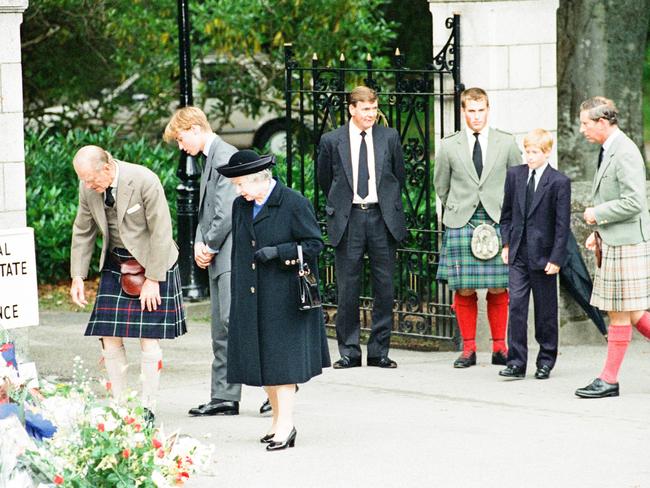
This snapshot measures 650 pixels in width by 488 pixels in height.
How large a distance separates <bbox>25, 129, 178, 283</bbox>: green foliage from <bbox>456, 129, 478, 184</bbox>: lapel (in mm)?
5199

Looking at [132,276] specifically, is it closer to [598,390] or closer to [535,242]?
[535,242]

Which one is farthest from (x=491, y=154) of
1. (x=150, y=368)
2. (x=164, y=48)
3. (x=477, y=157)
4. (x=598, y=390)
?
(x=164, y=48)

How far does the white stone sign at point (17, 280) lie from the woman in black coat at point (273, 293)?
1.12m

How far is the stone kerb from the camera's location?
33.7 feet

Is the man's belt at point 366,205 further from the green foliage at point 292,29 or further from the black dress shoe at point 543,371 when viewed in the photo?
the green foliage at point 292,29

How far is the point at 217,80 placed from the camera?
1675 centimetres

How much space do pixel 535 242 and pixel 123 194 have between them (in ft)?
9.12

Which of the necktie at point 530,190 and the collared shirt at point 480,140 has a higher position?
the collared shirt at point 480,140

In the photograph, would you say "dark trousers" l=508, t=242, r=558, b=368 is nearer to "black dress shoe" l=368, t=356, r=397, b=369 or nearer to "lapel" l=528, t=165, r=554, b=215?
"lapel" l=528, t=165, r=554, b=215

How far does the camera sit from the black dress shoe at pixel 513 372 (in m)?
9.27

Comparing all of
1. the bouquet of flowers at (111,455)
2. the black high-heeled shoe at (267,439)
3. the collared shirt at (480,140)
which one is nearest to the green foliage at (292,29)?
the collared shirt at (480,140)

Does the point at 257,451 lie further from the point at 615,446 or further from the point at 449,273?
the point at 449,273

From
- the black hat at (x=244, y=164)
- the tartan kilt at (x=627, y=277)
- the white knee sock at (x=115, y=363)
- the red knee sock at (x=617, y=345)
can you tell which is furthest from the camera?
the red knee sock at (x=617, y=345)

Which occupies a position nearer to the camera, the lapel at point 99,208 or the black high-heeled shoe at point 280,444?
the black high-heeled shoe at point 280,444
